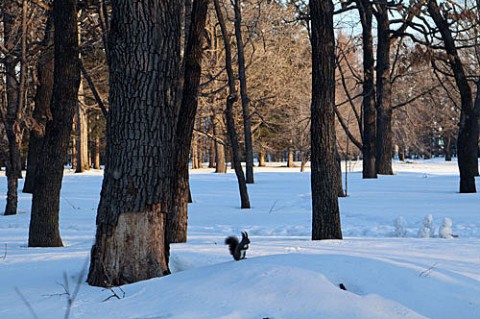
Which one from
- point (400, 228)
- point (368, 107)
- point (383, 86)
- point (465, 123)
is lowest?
point (400, 228)

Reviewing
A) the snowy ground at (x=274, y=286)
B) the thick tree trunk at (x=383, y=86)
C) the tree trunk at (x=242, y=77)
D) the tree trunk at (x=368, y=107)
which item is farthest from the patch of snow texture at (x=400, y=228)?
the thick tree trunk at (x=383, y=86)

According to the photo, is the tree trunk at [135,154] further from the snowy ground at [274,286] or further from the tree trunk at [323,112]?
the tree trunk at [323,112]

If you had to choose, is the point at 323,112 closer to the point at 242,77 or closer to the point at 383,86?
the point at 242,77

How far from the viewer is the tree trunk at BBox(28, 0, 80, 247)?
8102 mm

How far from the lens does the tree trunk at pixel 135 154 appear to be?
4.67 meters

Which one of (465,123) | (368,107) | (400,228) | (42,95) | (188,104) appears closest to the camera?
(188,104)

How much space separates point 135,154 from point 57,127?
13.2ft

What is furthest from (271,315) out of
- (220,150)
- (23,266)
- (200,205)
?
(220,150)

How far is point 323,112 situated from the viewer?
24.3 feet

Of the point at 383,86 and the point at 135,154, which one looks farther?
the point at 383,86

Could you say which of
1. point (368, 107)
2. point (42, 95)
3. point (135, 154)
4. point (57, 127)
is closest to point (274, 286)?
point (135, 154)

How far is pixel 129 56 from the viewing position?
4.75 m

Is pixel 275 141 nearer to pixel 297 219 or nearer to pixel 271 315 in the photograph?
pixel 297 219

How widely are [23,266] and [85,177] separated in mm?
19817
